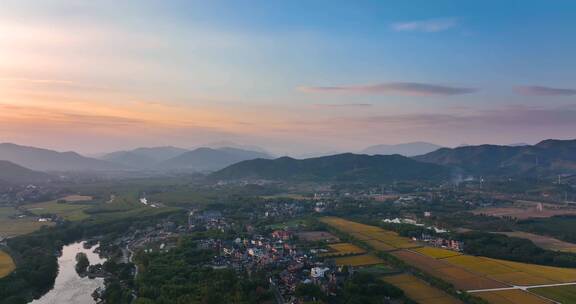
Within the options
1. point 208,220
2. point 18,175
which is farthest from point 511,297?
point 18,175

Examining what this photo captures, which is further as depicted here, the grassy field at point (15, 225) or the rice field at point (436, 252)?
the grassy field at point (15, 225)

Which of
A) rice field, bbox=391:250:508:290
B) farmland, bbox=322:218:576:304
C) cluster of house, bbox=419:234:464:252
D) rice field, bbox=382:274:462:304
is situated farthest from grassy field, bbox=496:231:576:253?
rice field, bbox=382:274:462:304

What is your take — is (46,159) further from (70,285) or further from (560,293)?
(560,293)

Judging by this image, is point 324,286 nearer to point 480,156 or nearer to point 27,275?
point 27,275

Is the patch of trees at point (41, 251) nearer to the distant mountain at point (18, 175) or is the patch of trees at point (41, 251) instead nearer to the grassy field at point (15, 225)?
the grassy field at point (15, 225)

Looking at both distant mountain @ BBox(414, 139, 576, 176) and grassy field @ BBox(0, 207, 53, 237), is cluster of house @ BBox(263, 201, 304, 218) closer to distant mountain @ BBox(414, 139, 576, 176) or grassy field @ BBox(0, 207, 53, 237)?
grassy field @ BBox(0, 207, 53, 237)

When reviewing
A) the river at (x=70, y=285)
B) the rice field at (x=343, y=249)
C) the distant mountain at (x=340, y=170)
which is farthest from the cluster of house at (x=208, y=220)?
the distant mountain at (x=340, y=170)
